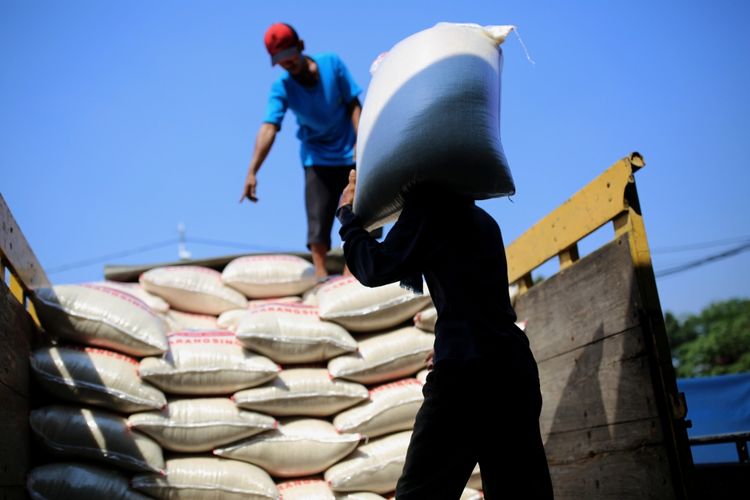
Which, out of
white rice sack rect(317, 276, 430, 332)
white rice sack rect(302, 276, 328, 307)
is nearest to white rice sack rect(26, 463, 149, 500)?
white rice sack rect(317, 276, 430, 332)

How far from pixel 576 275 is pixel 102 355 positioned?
2.00m

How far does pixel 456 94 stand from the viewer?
217cm

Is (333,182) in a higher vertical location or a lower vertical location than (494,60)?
higher

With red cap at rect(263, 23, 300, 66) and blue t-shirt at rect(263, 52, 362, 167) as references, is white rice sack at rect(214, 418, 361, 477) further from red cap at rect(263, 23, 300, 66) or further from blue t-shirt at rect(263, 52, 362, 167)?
red cap at rect(263, 23, 300, 66)

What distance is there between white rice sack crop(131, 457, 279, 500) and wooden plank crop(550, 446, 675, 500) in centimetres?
119

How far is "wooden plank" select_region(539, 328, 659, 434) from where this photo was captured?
2605 mm

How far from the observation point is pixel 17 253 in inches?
128

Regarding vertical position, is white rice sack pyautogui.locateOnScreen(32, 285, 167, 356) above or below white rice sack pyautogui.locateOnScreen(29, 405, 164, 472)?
above

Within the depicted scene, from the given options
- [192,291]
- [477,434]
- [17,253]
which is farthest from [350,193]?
[192,291]

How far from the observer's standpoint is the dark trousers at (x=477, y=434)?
6.40 feet

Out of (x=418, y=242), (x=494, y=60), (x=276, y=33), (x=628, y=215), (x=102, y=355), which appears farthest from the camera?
(x=276, y=33)

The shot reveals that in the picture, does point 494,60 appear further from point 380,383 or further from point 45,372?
point 45,372

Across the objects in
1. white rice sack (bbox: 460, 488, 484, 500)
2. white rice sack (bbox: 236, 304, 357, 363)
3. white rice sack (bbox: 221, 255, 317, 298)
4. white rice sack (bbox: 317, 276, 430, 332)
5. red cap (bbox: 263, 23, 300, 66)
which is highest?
red cap (bbox: 263, 23, 300, 66)

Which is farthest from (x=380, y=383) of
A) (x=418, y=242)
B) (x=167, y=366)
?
(x=418, y=242)
